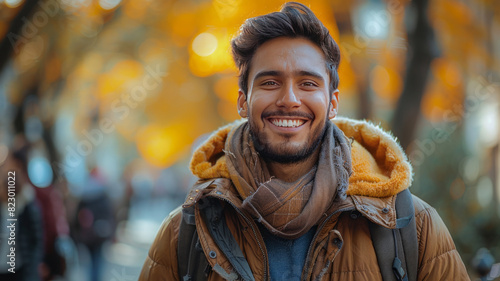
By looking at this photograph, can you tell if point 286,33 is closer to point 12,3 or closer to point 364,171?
point 364,171

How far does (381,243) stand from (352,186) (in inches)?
12.8

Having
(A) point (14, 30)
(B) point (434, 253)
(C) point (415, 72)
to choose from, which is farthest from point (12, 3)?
(B) point (434, 253)

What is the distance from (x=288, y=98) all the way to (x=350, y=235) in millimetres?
795

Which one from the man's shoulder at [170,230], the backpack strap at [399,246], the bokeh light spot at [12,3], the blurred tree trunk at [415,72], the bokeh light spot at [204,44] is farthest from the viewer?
the bokeh light spot at [204,44]

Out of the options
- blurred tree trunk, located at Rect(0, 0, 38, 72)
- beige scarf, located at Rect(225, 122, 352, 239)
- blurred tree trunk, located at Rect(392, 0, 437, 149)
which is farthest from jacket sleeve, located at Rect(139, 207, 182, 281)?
blurred tree trunk, located at Rect(0, 0, 38, 72)

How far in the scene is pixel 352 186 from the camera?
234cm

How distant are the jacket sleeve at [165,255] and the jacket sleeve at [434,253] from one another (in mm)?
1326

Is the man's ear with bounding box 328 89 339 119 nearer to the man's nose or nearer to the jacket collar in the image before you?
the jacket collar

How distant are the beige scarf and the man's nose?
31 cm

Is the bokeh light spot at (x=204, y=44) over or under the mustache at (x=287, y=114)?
over

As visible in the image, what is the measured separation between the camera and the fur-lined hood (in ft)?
7.59

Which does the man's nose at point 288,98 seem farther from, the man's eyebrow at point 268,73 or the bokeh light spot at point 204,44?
the bokeh light spot at point 204,44

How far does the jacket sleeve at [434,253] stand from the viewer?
2.22 metres

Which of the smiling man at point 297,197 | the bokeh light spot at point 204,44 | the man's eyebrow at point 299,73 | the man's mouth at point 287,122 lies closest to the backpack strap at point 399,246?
the smiling man at point 297,197
